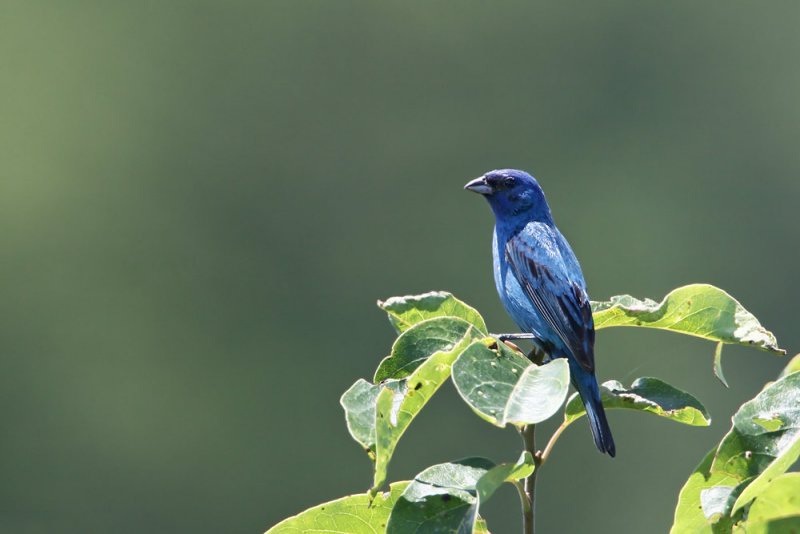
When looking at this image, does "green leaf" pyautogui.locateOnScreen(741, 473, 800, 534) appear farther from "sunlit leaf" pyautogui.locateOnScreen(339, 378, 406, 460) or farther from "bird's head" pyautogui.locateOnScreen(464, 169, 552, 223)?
"bird's head" pyautogui.locateOnScreen(464, 169, 552, 223)

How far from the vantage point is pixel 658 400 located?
1979 mm

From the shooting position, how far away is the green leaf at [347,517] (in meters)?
1.96

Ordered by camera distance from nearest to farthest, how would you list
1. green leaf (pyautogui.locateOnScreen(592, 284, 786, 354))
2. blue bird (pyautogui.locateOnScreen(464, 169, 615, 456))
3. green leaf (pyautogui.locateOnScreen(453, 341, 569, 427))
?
green leaf (pyautogui.locateOnScreen(453, 341, 569, 427)), green leaf (pyautogui.locateOnScreen(592, 284, 786, 354)), blue bird (pyautogui.locateOnScreen(464, 169, 615, 456))

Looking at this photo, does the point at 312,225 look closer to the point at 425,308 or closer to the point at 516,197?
the point at 516,197

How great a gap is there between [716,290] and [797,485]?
0.46 meters

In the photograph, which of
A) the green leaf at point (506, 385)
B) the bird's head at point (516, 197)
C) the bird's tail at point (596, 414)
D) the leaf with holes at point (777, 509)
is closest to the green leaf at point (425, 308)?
the green leaf at point (506, 385)

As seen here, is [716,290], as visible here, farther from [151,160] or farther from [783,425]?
[151,160]

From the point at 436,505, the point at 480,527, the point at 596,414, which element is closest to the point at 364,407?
the point at 436,505

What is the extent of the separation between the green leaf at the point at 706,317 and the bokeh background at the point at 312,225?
47.5ft

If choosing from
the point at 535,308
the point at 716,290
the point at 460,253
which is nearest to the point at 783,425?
the point at 716,290

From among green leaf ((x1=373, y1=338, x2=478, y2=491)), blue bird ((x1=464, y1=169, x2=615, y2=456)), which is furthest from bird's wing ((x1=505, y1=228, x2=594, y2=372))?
green leaf ((x1=373, y1=338, x2=478, y2=491))

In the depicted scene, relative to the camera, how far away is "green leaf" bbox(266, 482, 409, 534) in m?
1.96

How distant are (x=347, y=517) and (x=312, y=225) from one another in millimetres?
19958

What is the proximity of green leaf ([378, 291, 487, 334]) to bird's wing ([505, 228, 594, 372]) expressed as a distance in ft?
1.56
